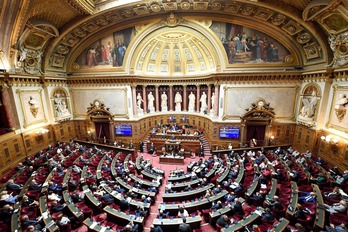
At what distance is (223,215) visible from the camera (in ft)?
25.8

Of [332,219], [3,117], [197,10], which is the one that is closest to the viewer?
[332,219]

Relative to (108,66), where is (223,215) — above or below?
below

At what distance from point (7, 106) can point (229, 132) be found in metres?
21.3

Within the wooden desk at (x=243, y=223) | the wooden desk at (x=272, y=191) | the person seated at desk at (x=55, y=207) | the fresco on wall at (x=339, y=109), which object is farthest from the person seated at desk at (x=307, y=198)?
the person seated at desk at (x=55, y=207)

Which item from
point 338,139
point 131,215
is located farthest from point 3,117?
point 338,139

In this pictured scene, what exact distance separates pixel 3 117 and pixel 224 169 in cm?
1919

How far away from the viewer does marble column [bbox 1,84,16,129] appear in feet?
44.5

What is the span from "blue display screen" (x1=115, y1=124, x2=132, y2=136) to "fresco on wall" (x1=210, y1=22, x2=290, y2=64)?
570 inches

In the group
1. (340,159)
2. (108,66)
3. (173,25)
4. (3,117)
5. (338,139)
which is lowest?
(340,159)

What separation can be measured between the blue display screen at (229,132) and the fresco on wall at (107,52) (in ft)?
47.0

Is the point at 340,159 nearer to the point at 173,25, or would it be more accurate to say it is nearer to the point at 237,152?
the point at 237,152

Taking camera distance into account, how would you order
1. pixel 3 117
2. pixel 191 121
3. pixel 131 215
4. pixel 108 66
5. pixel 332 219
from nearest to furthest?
pixel 332 219 → pixel 131 215 → pixel 3 117 → pixel 108 66 → pixel 191 121

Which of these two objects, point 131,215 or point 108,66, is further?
point 108,66

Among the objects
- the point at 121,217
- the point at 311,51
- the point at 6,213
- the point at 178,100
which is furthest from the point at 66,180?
the point at 311,51
